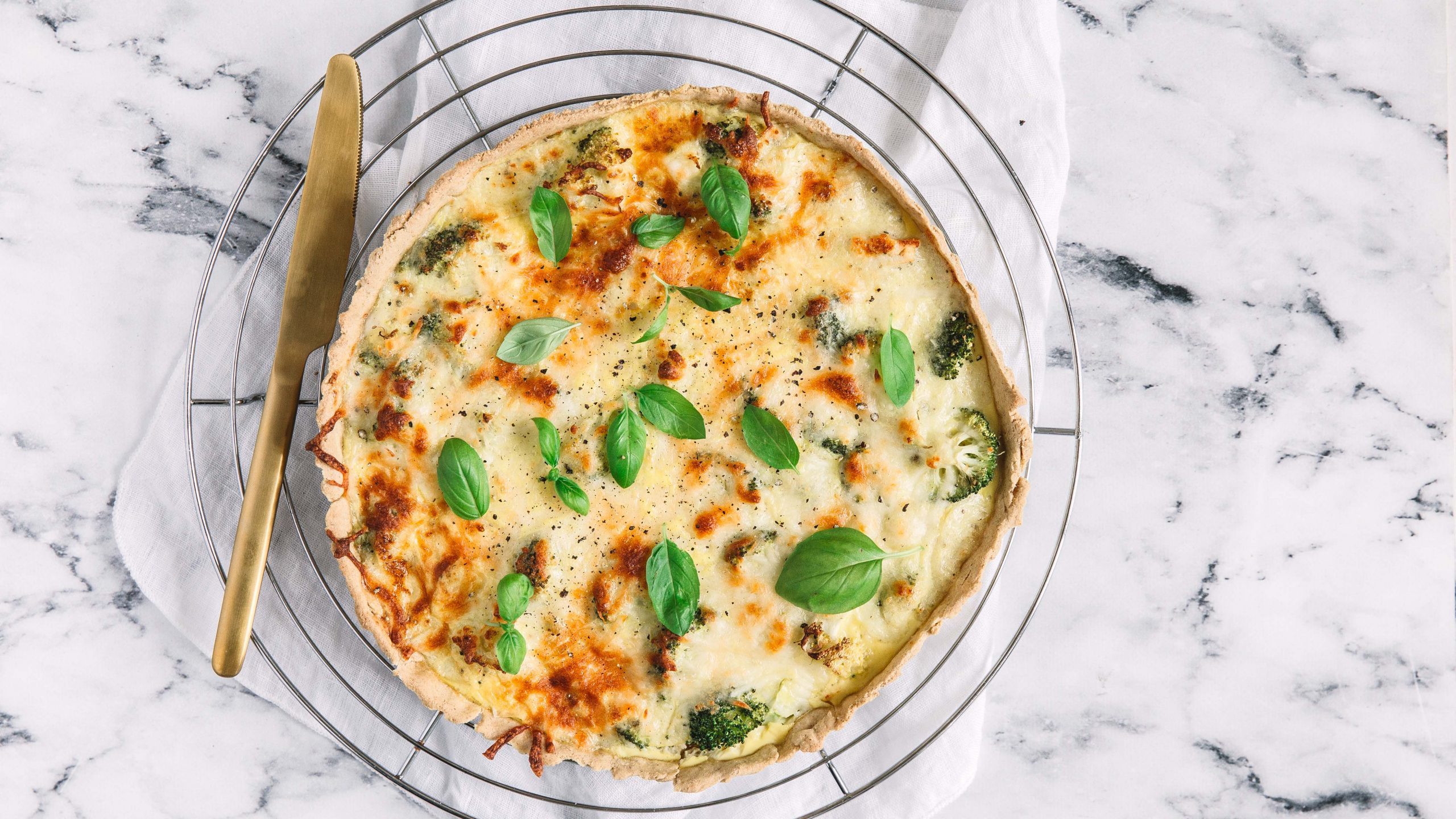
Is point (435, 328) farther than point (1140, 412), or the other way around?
point (1140, 412)

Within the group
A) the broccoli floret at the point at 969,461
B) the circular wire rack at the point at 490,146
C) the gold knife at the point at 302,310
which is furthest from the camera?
the circular wire rack at the point at 490,146

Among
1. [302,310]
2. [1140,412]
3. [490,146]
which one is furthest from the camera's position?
[1140,412]

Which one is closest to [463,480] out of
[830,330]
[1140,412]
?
[830,330]

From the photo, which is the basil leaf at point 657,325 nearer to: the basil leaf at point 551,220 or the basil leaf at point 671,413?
the basil leaf at point 671,413

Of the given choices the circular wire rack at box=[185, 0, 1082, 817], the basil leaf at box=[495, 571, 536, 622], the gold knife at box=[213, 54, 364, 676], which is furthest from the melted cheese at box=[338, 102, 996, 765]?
the circular wire rack at box=[185, 0, 1082, 817]

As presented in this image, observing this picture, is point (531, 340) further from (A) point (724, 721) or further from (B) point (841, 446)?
(A) point (724, 721)

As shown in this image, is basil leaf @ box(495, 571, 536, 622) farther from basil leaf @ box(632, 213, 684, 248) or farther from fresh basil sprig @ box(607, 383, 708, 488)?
basil leaf @ box(632, 213, 684, 248)

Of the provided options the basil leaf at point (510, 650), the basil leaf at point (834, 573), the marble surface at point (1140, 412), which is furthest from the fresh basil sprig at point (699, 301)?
the marble surface at point (1140, 412)
